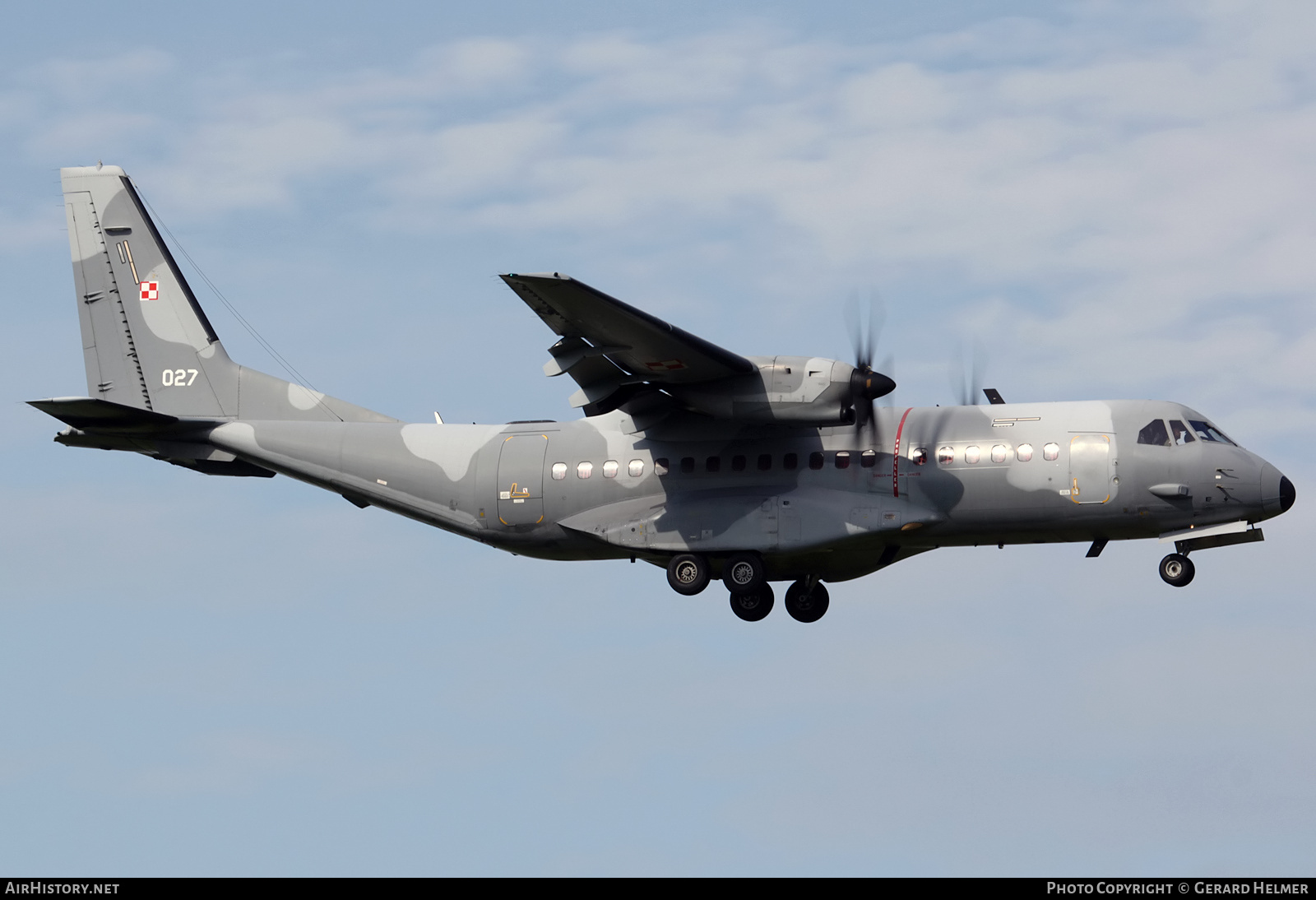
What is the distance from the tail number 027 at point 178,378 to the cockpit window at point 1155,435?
1529 cm

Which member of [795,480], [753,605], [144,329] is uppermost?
[144,329]

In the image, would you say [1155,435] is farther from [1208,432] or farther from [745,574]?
[745,574]

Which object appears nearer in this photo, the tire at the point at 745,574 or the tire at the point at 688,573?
the tire at the point at 745,574

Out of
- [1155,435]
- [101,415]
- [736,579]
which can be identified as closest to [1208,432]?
[1155,435]

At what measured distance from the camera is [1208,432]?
23.4 metres

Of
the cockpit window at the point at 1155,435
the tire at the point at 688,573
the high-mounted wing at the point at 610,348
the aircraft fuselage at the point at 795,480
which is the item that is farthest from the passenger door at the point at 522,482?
the cockpit window at the point at 1155,435

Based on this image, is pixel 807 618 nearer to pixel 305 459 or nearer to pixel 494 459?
pixel 494 459

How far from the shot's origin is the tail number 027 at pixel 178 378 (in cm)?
2808

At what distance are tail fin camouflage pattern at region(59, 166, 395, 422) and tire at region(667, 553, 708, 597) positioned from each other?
6.32 metres

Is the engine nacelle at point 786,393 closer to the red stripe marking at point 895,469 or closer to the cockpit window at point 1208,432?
the red stripe marking at point 895,469

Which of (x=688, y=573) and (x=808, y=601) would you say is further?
(x=808, y=601)

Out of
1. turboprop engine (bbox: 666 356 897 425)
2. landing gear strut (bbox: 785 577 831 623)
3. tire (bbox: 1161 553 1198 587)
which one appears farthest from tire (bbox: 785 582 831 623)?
tire (bbox: 1161 553 1198 587)

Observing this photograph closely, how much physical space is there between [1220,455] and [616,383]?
8441 mm

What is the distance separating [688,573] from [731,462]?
1.74 m
